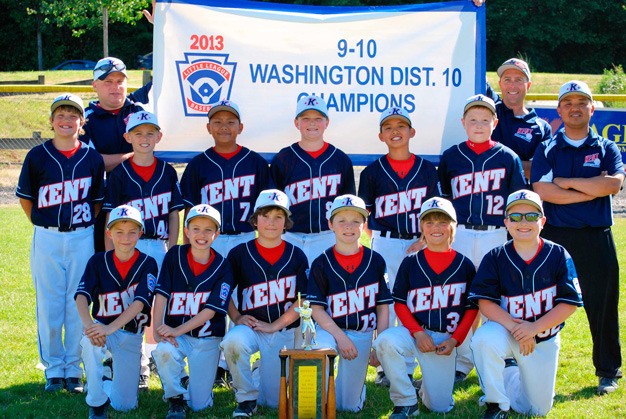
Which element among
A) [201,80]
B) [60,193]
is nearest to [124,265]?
[60,193]

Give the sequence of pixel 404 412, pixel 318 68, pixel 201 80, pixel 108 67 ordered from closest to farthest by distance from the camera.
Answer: pixel 404 412 → pixel 108 67 → pixel 201 80 → pixel 318 68

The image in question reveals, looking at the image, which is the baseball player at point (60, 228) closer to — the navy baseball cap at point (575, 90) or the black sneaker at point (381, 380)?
the black sneaker at point (381, 380)

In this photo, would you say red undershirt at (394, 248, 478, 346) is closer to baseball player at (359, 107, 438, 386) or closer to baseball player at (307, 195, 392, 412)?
baseball player at (307, 195, 392, 412)

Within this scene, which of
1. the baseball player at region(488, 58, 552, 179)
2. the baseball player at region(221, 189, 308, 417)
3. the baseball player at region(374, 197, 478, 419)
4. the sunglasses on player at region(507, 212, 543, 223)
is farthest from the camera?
the baseball player at region(488, 58, 552, 179)

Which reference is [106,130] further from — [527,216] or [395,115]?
[527,216]

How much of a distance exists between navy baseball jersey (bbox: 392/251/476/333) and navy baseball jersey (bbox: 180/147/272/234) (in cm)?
131

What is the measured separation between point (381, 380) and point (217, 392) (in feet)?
3.94

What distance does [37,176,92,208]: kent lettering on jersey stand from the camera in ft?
19.0

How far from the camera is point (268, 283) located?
220 inches

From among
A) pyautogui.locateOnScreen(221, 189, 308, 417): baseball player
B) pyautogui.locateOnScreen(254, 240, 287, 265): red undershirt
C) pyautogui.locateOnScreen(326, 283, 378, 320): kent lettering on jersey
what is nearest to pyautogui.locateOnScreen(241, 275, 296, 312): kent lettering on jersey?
pyautogui.locateOnScreen(221, 189, 308, 417): baseball player

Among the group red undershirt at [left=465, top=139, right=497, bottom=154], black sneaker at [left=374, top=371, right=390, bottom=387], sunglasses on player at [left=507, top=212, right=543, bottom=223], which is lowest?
black sneaker at [left=374, top=371, right=390, bottom=387]

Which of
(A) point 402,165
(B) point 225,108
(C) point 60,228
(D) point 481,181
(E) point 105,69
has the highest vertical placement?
(E) point 105,69

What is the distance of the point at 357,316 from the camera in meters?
5.52

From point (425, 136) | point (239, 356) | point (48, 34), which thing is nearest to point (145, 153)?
point (239, 356)
